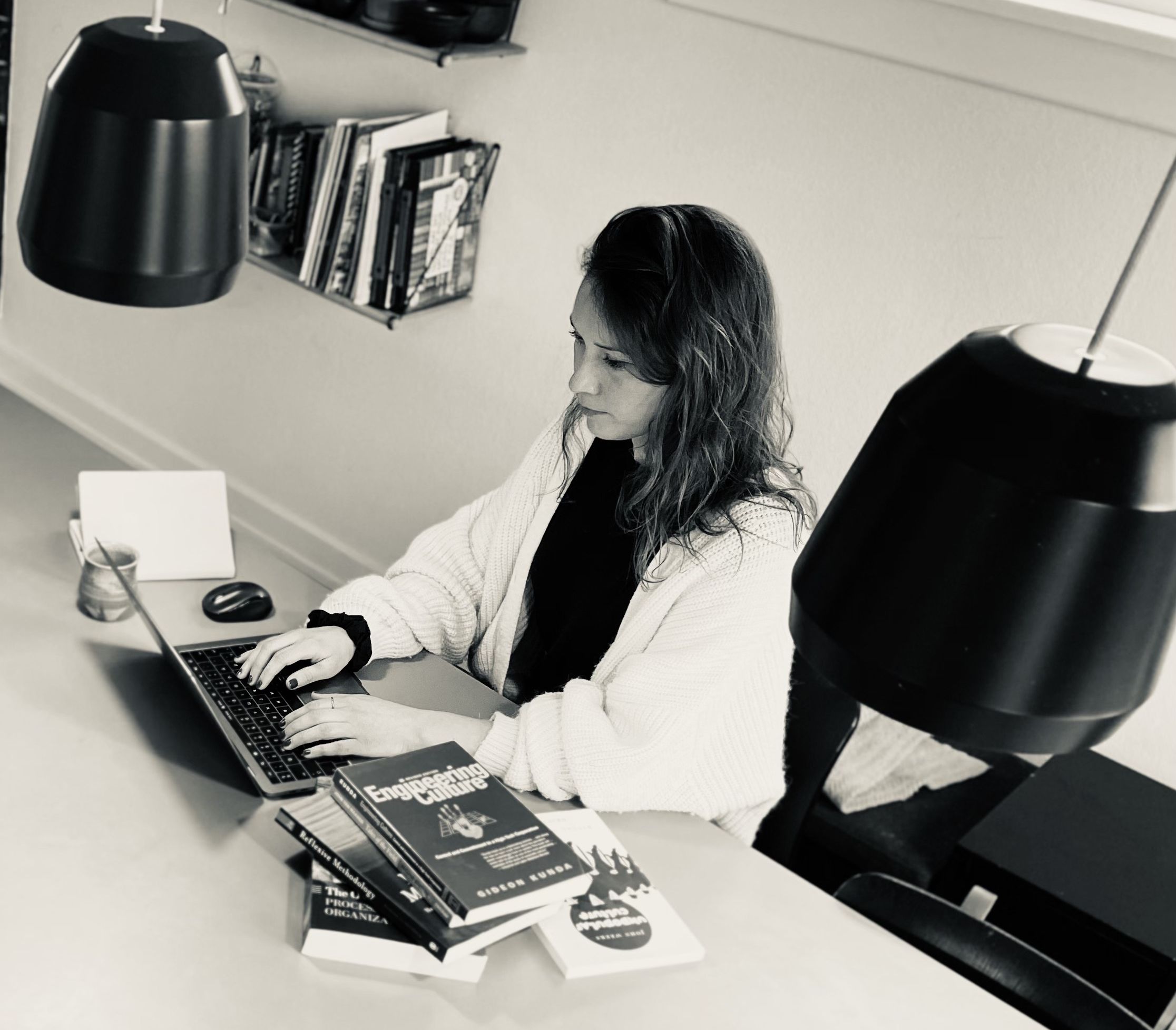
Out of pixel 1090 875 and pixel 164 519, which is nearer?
pixel 164 519

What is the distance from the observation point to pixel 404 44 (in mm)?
2432

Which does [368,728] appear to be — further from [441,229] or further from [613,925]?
[441,229]

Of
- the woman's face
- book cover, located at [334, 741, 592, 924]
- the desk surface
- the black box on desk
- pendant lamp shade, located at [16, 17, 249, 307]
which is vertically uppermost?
pendant lamp shade, located at [16, 17, 249, 307]

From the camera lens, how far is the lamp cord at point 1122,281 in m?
0.73

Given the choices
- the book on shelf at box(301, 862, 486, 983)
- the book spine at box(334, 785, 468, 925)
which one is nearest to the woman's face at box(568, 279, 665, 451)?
the book spine at box(334, 785, 468, 925)

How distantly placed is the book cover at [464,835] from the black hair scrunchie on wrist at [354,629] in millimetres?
289

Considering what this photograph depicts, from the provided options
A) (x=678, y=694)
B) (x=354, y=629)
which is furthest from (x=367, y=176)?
(x=678, y=694)

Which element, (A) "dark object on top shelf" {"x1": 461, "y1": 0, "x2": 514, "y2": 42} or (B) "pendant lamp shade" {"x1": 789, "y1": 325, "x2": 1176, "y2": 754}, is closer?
(B) "pendant lamp shade" {"x1": 789, "y1": 325, "x2": 1176, "y2": 754}

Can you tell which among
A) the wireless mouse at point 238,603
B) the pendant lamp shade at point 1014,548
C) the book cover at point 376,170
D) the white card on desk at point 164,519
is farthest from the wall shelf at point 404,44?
the pendant lamp shade at point 1014,548

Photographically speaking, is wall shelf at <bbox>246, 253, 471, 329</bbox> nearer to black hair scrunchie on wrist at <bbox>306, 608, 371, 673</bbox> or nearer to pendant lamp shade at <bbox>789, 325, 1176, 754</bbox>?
black hair scrunchie on wrist at <bbox>306, 608, 371, 673</bbox>

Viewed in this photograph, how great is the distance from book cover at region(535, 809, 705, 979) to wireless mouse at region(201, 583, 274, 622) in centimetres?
52

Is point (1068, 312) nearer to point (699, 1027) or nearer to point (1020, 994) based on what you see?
point (1020, 994)

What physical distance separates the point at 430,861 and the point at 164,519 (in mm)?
761

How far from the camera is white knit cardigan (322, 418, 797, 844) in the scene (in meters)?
1.54
